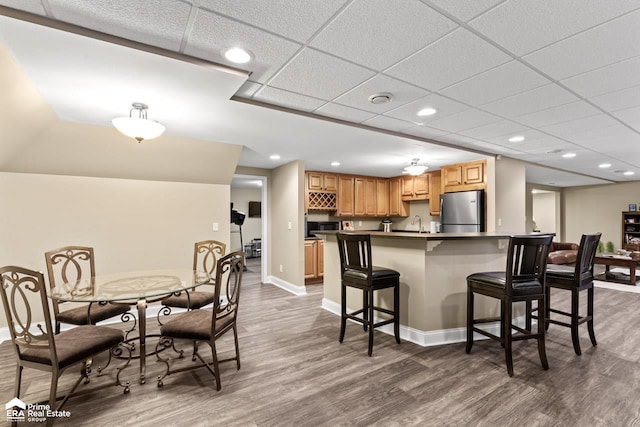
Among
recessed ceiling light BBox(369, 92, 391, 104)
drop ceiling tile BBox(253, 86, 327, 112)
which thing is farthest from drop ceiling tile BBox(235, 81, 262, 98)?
recessed ceiling light BBox(369, 92, 391, 104)

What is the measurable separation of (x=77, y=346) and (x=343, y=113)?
280cm

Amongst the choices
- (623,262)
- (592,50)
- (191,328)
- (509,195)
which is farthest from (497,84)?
(623,262)

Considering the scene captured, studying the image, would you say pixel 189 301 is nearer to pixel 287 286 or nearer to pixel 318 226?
pixel 287 286

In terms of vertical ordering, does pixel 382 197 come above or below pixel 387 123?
below

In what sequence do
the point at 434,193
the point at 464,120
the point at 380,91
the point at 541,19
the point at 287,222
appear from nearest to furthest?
the point at 541,19
the point at 380,91
the point at 464,120
the point at 287,222
the point at 434,193

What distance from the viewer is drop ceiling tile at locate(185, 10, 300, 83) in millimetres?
1660

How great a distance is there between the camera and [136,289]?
239cm

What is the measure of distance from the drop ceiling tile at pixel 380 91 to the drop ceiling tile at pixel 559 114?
1380 mm

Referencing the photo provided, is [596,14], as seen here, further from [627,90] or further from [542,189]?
[542,189]

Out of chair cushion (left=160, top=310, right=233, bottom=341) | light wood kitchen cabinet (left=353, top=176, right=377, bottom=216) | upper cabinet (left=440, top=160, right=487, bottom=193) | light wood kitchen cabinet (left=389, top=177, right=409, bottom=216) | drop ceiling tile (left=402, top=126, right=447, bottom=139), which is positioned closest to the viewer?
chair cushion (left=160, top=310, right=233, bottom=341)

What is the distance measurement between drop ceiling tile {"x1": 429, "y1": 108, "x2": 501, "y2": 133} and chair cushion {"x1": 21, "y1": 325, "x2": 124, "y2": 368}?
349 cm

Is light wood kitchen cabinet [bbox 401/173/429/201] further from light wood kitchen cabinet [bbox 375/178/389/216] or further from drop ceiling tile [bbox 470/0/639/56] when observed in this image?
drop ceiling tile [bbox 470/0/639/56]

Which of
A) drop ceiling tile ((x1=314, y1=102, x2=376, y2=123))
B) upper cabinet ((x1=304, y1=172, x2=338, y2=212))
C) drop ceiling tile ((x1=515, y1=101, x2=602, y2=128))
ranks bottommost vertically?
upper cabinet ((x1=304, y1=172, x2=338, y2=212))

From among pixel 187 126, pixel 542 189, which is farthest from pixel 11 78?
pixel 542 189
